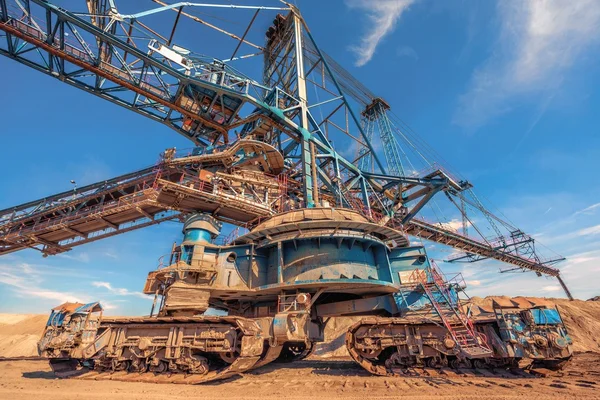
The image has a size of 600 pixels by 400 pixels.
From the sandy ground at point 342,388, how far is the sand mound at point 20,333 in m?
20.7

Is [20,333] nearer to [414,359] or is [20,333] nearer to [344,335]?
[344,335]

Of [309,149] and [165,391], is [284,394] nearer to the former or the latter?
[165,391]

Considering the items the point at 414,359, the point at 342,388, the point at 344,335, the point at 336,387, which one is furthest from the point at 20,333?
the point at 414,359

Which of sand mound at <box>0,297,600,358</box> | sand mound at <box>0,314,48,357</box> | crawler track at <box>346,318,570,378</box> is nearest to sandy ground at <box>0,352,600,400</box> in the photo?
crawler track at <box>346,318,570,378</box>

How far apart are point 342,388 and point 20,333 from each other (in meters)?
43.4

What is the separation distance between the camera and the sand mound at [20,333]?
73.4ft

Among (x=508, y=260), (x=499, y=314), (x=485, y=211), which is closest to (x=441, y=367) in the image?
(x=499, y=314)

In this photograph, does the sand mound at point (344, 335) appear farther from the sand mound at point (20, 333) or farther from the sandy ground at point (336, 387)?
the sandy ground at point (336, 387)

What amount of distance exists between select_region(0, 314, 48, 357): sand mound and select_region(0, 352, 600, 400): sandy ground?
A: 2066cm

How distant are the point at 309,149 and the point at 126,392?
14.0 metres

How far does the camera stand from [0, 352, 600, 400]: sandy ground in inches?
231

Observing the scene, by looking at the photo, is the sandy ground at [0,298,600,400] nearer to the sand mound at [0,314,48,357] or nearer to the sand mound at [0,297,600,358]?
the sand mound at [0,297,600,358]

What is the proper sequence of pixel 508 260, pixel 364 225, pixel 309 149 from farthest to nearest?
pixel 508 260 → pixel 309 149 → pixel 364 225

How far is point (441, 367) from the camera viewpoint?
8.16 metres
